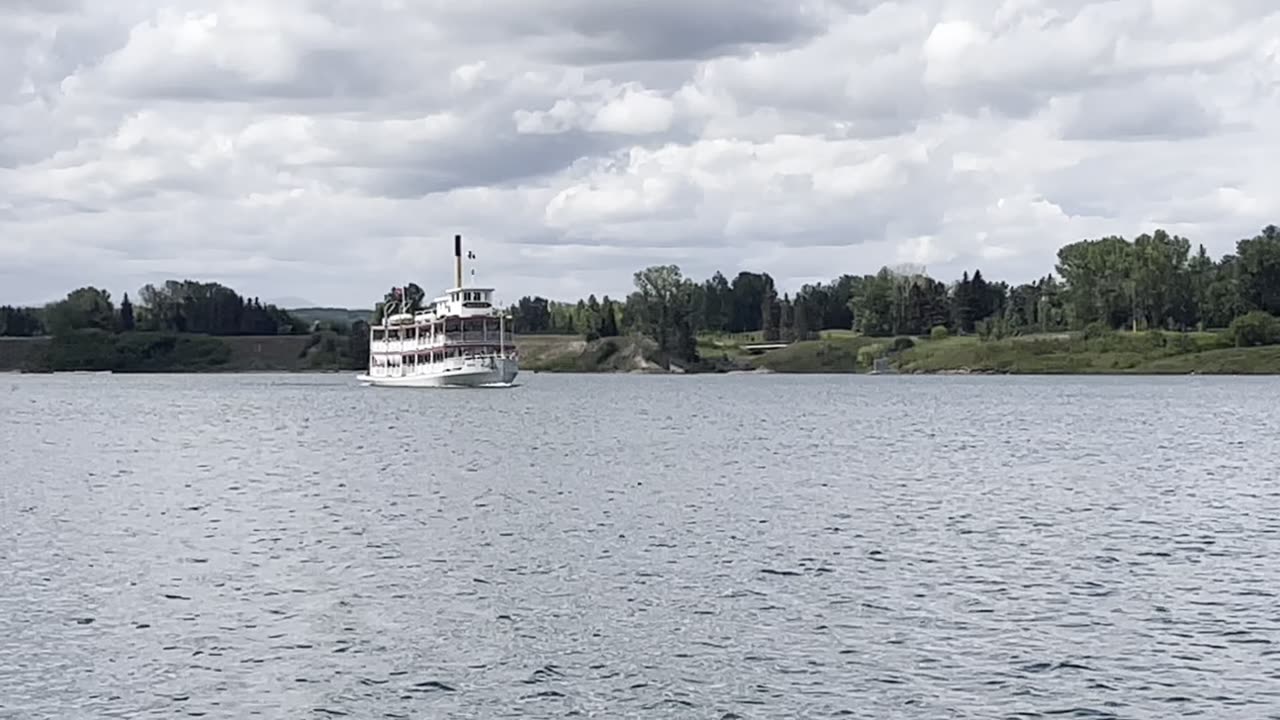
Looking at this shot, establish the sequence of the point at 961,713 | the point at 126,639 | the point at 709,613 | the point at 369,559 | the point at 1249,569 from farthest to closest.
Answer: the point at 369,559 → the point at 1249,569 → the point at 709,613 → the point at 126,639 → the point at 961,713

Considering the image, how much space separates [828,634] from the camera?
38.5 m

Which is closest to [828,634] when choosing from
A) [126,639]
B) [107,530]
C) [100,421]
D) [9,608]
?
[126,639]

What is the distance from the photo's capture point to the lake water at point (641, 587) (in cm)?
3338

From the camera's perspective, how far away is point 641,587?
45562mm

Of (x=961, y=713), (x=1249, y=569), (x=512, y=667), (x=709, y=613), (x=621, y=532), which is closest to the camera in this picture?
(x=961, y=713)

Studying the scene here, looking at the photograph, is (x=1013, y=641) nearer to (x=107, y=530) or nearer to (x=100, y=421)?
(x=107, y=530)

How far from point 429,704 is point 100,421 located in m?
125

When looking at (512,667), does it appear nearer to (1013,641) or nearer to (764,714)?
(764,714)

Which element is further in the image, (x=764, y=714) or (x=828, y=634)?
(x=828, y=634)

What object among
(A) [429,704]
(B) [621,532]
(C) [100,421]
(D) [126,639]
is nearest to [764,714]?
(A) [429,704]

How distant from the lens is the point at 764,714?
104 feet

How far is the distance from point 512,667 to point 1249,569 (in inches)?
889

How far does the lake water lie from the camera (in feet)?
109

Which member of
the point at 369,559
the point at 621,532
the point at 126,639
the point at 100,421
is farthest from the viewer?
the point at 100,421
